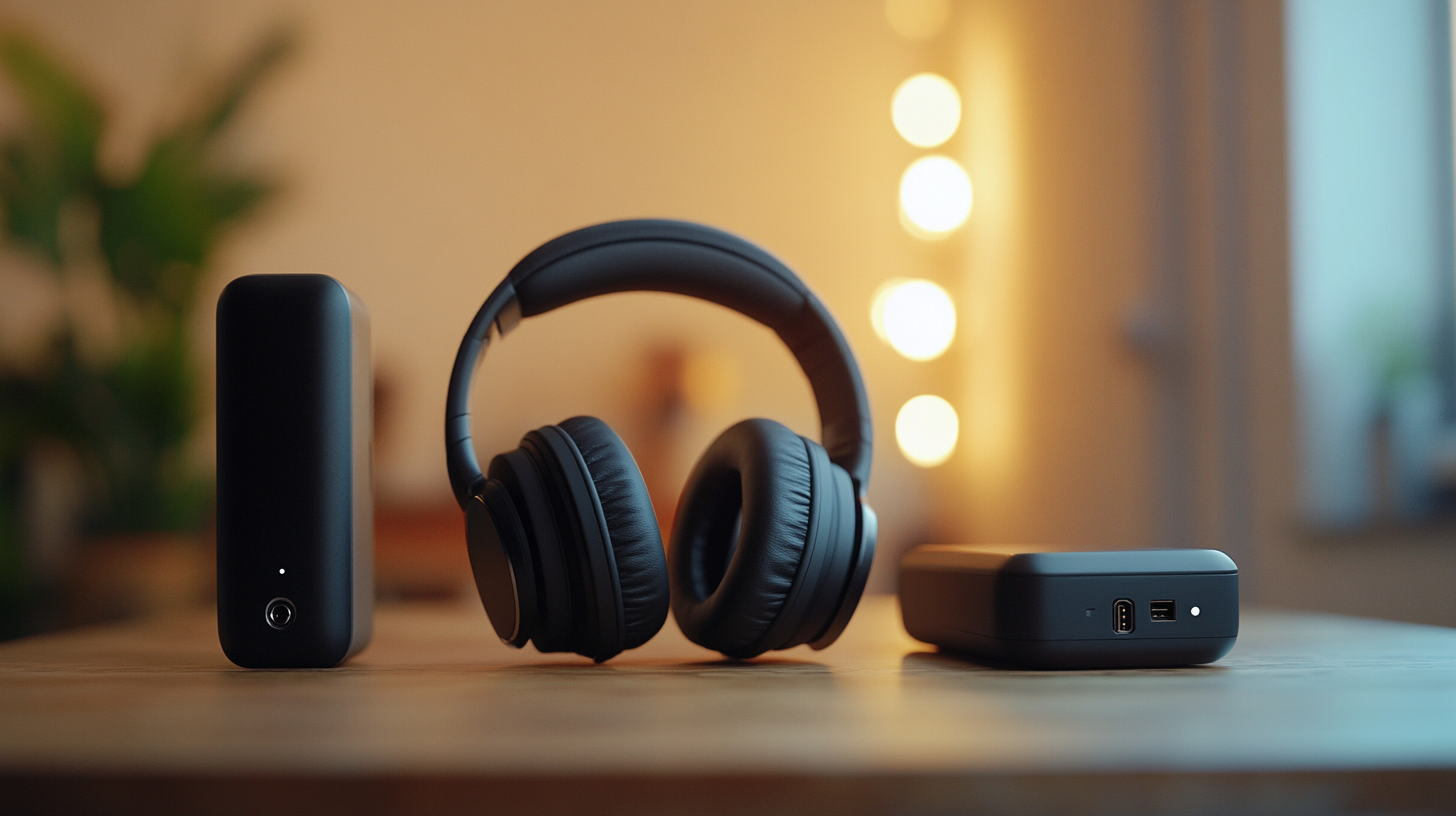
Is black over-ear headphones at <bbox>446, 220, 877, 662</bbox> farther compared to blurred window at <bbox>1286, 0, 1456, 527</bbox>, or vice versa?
blurred window at <bbox>1286, 0, 1456, 527</bbox>

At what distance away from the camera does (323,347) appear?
1.93 feet

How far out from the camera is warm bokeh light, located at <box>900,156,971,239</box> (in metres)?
2.77

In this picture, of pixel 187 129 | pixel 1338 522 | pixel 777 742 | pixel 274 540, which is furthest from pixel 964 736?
pixel 187 129

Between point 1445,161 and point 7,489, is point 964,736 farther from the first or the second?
point 7,489

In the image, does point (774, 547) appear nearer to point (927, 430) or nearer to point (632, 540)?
point (632, 540)

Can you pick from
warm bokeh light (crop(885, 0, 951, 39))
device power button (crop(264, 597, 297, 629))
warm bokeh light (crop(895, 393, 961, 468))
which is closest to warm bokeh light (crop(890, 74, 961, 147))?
warm bokeh light (crop(885, 0, 951, 39))

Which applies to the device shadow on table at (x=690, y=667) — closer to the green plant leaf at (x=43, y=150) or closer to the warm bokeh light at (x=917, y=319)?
the warm bokeh light at (x=917, y=319)

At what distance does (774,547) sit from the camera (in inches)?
21.6

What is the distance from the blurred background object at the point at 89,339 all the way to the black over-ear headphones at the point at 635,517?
80.4 inches

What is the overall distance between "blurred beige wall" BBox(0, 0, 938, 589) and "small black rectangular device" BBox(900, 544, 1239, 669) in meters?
2.22

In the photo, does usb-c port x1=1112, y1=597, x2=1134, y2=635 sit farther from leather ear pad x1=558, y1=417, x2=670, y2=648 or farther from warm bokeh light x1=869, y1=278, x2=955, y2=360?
warm bokeh light x1=869, y1=278, x2=955, y2=360

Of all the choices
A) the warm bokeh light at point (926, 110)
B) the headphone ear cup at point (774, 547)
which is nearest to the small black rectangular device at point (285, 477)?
the headphone ear cup at point (774, 547)

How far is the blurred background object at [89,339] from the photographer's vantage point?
2.36 meters

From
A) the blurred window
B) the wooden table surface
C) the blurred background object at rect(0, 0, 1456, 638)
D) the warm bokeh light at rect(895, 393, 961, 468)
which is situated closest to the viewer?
the wooden table surface
